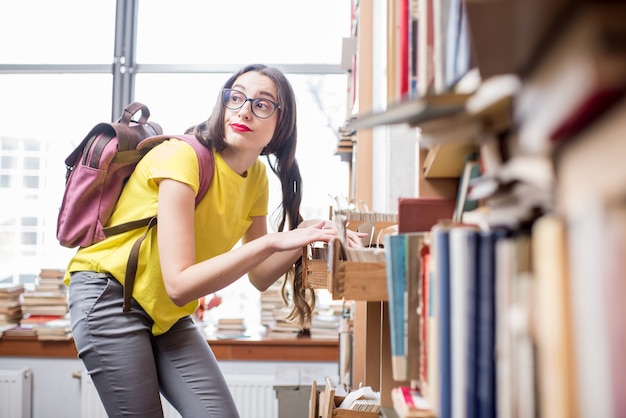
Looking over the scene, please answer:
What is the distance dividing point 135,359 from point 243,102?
704 mm

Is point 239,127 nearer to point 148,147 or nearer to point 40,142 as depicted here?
point 148,147

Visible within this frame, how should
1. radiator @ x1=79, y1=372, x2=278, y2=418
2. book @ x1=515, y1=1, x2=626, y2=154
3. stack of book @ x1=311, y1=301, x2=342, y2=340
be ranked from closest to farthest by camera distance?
1. book @ x1=515, y1=1, x2=626, y2=154
2. radiator @ x1=79, y1=372, x2=278, y2=418
3. stack of book @ x1=311, y1=301, x2=342, y2=340

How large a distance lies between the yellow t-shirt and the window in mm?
1642

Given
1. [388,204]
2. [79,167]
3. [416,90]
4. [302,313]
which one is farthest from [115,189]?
[416,90]

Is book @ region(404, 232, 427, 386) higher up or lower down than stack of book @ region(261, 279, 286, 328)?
higher up

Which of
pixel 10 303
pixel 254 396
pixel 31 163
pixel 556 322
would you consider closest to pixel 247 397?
pixel 254 396

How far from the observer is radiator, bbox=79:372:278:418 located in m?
2.76

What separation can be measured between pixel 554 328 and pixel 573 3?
188mm

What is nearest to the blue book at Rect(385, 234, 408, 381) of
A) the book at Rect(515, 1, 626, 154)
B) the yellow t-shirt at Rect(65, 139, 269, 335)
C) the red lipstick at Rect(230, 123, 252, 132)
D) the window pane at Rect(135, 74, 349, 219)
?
the book at Rect(515, 1, 626, 154)

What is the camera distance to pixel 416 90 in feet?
2.53

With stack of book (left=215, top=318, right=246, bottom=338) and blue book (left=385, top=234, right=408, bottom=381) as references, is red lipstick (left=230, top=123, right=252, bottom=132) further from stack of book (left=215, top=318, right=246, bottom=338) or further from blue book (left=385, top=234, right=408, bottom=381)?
stack of book (left=215, top=318, right=246, bottom=338)

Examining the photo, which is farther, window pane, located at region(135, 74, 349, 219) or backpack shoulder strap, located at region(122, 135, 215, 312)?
window pane, located at region(135, 74, 349, 219)

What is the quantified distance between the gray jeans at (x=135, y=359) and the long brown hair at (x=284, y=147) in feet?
1.08

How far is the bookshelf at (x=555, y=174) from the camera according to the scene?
302 millimetres
